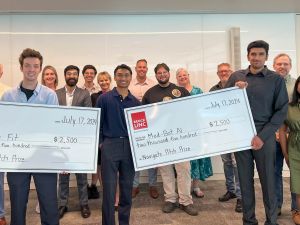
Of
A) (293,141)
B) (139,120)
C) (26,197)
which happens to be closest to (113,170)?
(139,120)

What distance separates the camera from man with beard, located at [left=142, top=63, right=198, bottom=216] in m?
3.57

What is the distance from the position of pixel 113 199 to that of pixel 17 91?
1243 mm

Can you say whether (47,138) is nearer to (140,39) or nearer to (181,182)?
(181,182)

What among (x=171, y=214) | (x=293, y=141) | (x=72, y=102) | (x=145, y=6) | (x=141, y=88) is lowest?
(x=171, y=214)

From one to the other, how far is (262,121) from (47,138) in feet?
5.98

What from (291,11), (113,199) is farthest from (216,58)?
(113,199)

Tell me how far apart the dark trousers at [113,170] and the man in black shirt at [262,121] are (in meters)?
1.01

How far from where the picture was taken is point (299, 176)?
3.14 metres

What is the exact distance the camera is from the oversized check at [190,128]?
9.12 feet

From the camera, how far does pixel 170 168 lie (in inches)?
146

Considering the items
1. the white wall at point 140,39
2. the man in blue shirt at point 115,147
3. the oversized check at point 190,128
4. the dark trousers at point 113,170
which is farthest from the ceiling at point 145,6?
the dark trousers at point 113,170

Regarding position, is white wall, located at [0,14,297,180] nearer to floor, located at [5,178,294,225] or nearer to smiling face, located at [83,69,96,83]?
smiling face, located at [83,69,96,83]

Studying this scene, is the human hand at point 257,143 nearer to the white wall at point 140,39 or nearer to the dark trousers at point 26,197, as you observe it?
the dark trousers at point 26,197

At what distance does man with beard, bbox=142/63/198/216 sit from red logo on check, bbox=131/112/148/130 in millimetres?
764
